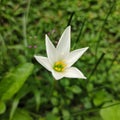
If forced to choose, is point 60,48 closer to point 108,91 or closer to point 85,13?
point 108,91

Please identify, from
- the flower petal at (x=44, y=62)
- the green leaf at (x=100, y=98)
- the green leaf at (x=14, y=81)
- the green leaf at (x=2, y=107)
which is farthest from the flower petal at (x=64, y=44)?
the green leaf at (x=100, y=98)

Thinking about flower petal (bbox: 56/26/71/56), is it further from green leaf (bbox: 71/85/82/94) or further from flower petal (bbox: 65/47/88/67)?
green leaf (bbox: 71/85/82/94)

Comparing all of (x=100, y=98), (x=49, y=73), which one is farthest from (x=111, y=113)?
(x=49, y=73)

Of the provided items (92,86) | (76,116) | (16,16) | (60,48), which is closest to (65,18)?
(16,16)

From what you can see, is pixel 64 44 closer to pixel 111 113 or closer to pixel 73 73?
pixel 73 73

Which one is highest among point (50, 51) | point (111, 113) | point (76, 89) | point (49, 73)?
point (50, 51)

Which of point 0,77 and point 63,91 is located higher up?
point 0,77

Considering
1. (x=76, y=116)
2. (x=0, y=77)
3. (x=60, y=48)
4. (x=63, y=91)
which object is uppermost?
(x=60, y=48)

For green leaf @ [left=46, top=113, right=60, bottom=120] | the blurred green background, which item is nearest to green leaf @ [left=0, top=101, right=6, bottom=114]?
the blurred green background
